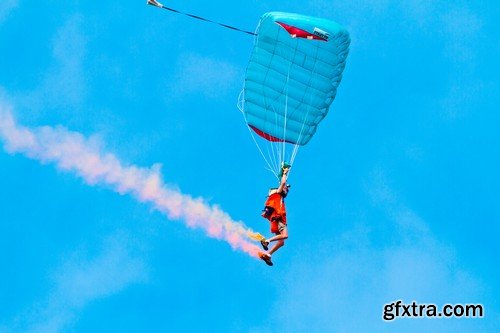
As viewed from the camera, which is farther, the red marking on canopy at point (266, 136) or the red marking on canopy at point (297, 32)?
the red marking on canopy at point (266, 136)

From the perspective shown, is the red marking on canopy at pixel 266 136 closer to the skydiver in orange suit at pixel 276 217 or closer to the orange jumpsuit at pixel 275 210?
the skydiver in orange suit at pixel 276 217

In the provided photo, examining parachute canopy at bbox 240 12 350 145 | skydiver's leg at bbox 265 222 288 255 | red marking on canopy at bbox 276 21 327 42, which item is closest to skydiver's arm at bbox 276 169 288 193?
skydiver's leg at bbox 265 222 288 255

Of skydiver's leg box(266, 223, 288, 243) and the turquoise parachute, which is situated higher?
the turquoise parachute

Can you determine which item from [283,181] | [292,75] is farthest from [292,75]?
[283,181]

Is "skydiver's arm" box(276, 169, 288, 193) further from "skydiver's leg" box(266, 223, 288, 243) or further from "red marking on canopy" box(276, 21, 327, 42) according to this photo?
"red marking on canopy" box(276, 21, 327, 42)

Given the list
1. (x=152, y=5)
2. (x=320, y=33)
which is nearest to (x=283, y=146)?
(x=320, y=33)

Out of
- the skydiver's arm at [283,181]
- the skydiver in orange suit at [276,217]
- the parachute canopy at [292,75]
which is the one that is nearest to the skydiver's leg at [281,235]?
the skydiver in orange suit at [276,217]

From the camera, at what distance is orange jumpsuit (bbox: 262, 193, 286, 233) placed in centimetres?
2064

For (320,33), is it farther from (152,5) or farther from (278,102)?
(152,5)

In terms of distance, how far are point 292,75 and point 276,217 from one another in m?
4.52

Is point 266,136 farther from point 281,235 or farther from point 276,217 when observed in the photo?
point 281,235

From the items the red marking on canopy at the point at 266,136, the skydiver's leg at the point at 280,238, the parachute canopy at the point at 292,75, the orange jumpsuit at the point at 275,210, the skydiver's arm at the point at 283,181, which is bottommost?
the skydiver's leg at the point at 280,238

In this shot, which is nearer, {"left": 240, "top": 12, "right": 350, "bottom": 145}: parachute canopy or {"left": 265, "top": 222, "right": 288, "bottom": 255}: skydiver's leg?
{"left": 265, "top": 222, "right": 288, "bottom": 255}: skydiver's leg

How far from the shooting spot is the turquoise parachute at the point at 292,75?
22594 millimetres
